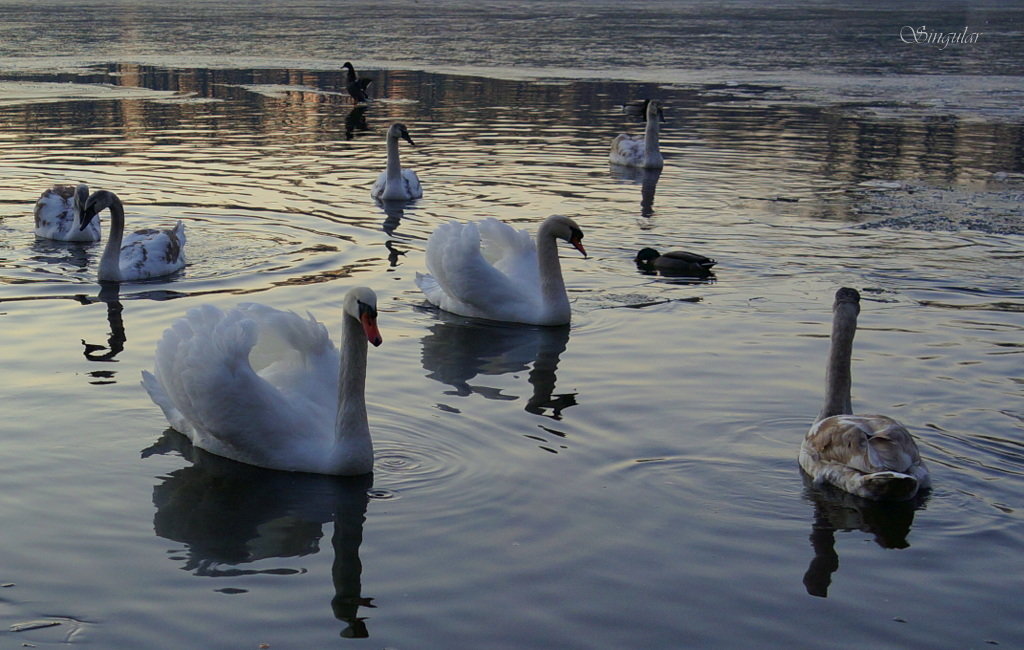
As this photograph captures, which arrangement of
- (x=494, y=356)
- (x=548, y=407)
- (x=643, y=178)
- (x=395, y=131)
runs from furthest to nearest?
(x=643, y=178), (x=395, y=131), (x=494, y=356), (x=548, y=407)

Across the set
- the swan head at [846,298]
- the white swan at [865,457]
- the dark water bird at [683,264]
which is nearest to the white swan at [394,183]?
the dark water bird at [683,264]

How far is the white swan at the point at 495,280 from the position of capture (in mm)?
11516

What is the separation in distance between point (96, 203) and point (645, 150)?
31.9 ft

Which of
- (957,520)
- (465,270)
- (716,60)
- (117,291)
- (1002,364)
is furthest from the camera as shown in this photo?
(716,60)

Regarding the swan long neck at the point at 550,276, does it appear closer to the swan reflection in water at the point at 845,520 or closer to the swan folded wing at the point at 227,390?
the swan folded wing at the point at 227,390

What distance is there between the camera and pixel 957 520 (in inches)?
281

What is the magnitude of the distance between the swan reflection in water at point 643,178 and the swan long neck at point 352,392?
10052mm

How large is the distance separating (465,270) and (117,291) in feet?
11.5

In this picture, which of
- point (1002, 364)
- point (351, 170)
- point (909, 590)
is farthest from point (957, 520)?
point (351, 170)

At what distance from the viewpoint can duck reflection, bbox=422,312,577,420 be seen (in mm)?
9539

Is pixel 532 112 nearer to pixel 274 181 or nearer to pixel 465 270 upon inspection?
pixel 274 181

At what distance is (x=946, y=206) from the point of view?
54.9ft

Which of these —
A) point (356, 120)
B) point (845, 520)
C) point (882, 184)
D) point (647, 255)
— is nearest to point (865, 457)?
point (845, 520)

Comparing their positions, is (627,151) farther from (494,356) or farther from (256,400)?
(256,400)
